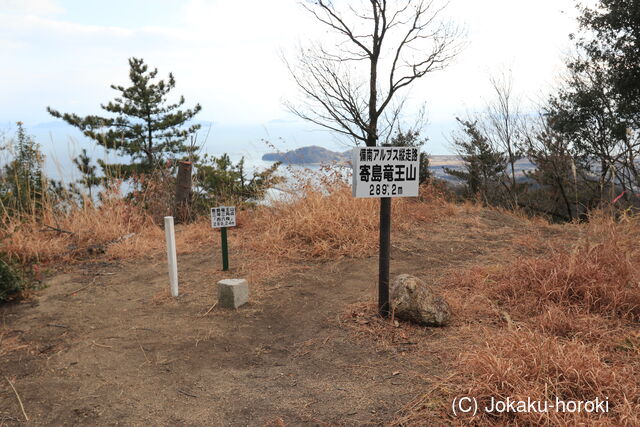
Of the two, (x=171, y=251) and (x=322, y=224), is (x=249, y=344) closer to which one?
(x=171, y=251)

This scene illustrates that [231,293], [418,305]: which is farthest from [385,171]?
[231,293]

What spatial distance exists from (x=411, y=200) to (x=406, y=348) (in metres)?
5.24

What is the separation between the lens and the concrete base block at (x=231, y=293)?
156 inches

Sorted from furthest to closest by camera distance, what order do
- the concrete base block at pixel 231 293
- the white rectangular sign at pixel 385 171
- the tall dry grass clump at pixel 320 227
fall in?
the tall dry grass clump at pixel 320 227
the concrete base block at pixel 231 293
the white rectangular sign at pixel 385 171

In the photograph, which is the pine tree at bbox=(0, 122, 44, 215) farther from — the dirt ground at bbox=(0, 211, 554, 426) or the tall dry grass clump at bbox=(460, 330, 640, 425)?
the tall dry grass clump at bbox=(460, 330, 640, 425)

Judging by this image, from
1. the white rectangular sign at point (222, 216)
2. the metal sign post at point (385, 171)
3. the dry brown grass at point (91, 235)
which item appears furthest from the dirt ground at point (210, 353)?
the metal sign post at point (385, 171)

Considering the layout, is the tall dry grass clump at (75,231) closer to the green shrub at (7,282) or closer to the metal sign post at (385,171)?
the green shrub at (7,282)

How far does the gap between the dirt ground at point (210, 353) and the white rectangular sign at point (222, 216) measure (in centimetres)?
54

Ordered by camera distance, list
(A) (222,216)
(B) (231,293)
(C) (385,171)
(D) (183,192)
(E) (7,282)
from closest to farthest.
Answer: (C) (385,171) < (B) (231,293) < (E) (7,282) < (A) (222,216) < (D) (183,192)

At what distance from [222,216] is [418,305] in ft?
7.51

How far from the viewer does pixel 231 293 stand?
3.97m

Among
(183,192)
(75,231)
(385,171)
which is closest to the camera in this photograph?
(385,171)

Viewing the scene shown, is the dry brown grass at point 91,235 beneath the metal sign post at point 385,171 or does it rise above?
beneath

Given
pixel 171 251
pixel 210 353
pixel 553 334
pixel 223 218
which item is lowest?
pixel 210 353
